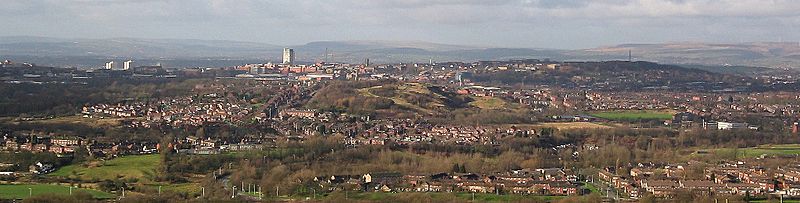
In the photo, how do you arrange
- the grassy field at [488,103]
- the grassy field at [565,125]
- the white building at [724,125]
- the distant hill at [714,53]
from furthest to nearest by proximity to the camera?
the distant hill at [714,53], the grassy field at [488,103], the white building at [724,125], the grassy field at [565,125]

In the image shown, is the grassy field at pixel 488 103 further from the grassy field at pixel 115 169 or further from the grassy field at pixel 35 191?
the grassy field at pixel 35 191

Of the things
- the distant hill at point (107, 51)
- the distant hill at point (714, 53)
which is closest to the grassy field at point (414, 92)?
the distant hill at point (107, 51)

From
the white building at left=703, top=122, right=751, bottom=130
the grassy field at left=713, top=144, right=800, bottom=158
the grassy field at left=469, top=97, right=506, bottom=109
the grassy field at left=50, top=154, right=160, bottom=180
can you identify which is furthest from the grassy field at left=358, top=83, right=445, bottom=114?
the grassy field at left=50, top=154, right=160, bottom=180

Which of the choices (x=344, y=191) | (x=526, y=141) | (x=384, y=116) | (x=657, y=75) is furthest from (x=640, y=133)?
(x=657, y=75)

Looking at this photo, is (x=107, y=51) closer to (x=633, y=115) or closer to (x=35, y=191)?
(x=633, y=115)

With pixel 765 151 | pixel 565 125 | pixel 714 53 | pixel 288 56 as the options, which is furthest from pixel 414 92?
pixel 714 53

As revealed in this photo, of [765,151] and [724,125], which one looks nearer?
[765,151]
